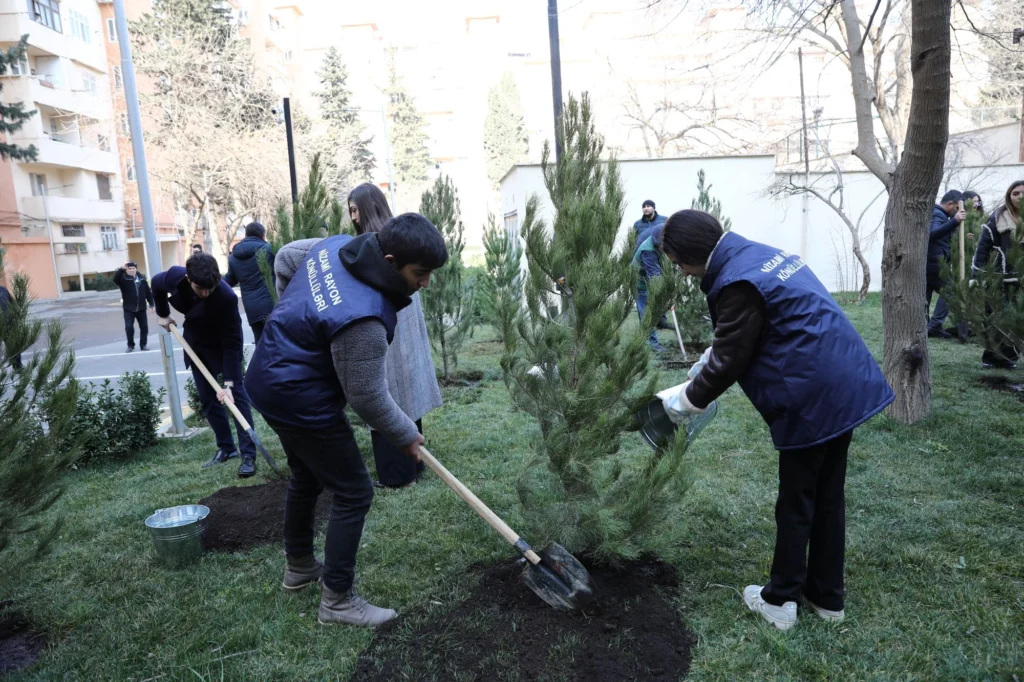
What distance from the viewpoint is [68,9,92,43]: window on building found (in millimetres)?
30016

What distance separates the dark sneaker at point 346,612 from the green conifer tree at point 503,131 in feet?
161

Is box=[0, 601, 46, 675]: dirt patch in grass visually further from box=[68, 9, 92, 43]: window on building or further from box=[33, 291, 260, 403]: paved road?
box=[68, 9, 92, 43]: window on building

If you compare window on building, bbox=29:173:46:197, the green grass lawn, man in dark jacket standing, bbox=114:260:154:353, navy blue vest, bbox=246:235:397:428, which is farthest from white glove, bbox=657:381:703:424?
Result: window on building, bbox=29:173:46:197

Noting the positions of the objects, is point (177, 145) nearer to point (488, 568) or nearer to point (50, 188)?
point (50, 188)

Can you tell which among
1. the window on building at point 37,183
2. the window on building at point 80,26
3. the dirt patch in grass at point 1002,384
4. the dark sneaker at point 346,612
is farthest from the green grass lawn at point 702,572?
the window on building at point 80,26

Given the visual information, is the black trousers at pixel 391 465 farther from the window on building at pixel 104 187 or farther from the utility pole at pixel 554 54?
the window on building at pixel 104 187

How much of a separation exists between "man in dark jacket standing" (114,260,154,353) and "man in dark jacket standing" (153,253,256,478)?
8002mm

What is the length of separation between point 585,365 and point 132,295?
12.0 meters

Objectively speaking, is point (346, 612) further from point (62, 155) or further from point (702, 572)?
point (62, 155)

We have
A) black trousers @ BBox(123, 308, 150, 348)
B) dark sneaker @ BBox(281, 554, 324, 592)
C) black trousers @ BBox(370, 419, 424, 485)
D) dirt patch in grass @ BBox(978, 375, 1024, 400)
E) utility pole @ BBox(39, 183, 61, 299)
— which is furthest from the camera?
utility pole @ BBox(39, 183, 61, 299)

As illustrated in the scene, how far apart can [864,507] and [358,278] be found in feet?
10.1

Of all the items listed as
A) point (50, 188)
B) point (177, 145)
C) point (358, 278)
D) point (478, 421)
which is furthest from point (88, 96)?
point (358, 278)

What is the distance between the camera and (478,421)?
19.8 ft

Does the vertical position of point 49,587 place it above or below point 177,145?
below
